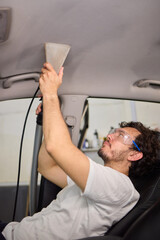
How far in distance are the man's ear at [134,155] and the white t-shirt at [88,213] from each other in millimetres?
276

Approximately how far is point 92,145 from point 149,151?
8.25ft

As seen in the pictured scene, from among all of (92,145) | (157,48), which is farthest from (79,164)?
(92,145)

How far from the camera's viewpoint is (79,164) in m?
0.98

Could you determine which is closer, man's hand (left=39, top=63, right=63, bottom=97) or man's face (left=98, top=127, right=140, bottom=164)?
man's hand (left=39, top=63, right=63, bottom=97)

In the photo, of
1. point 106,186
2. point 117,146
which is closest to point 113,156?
point 117,146

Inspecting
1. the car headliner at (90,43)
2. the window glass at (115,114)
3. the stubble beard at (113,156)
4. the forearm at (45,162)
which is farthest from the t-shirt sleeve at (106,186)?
the window glass at (115,114)

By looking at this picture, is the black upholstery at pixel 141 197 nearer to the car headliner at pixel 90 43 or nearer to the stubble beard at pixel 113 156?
the stubble beard at pixel 113 156

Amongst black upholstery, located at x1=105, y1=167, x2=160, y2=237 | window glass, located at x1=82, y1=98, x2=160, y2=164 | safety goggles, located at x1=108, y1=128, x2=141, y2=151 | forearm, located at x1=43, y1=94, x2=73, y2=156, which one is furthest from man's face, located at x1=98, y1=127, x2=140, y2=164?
window glass, located at x1=82, y1=98, x2=160, y2=164

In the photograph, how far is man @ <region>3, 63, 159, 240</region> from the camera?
98 centimetres

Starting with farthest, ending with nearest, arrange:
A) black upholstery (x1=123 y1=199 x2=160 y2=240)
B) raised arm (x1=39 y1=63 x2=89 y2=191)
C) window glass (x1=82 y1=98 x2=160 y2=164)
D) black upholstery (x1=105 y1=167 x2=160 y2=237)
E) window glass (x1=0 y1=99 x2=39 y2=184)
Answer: window glass (x1=82 y1=98 x2=160 y2=164)
window glass (x1=0 y1=99 x2=39 y2=184)
black upholstery (x1=105 y1=167 x2=160 y2=237)
raised arm (x1=39 y1=63 x2=89 y2=191)
black upholstery (x1=123 y1=199 x2=160 y2=240)

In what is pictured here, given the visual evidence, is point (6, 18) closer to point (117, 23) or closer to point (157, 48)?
point (117, 23)

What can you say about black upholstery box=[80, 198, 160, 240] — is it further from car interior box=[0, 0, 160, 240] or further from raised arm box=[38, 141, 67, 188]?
raised arm box=[38, 141, 67, 188]

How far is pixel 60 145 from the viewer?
977mm

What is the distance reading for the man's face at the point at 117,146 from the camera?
53.7 inches
